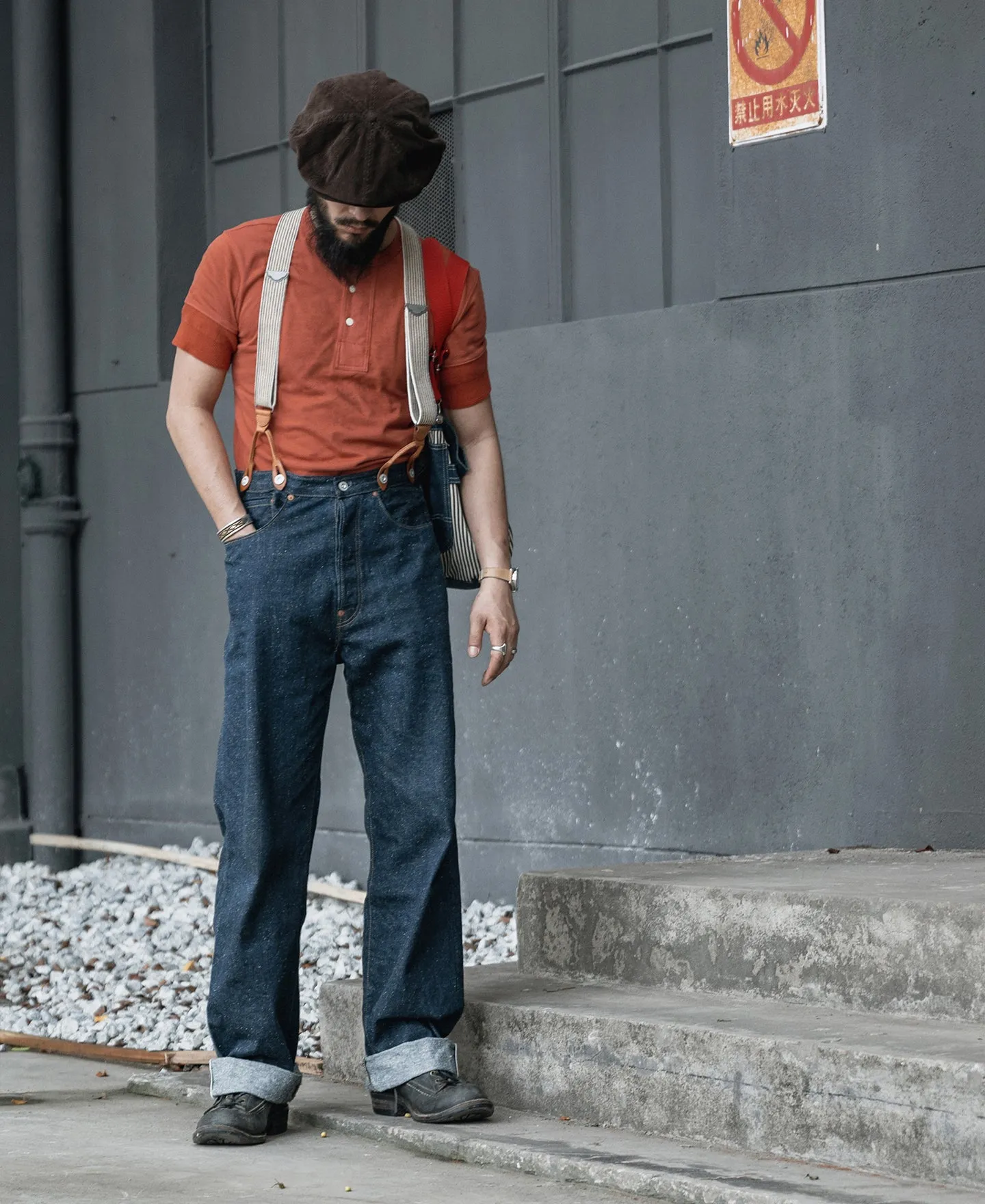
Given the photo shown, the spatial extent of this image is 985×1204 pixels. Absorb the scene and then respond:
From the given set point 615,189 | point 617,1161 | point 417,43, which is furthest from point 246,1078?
point 417,43

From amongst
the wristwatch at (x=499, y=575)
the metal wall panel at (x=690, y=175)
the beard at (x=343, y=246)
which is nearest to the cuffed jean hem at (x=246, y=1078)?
the wristwatch at (x=499, y=575)

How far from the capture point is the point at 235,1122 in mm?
3369

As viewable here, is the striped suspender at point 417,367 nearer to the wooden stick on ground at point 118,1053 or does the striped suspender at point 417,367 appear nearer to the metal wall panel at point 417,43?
the wooden stick on ground at point 118,1053

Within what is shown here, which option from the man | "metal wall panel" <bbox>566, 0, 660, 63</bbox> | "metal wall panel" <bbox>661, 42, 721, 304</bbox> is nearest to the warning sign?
"metal wall panel" <bbox>661, 42, 721, 304</bbox>

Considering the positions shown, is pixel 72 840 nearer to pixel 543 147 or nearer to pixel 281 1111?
pixel 543 147

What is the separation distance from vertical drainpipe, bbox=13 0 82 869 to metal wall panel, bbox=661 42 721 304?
2.99 m

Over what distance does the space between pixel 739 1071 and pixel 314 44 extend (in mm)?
4903

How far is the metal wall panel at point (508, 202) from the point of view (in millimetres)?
6191

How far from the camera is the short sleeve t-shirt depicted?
11.1 ft

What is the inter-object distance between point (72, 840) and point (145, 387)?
1.82 metres

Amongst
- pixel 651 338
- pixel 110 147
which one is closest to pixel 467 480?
pixel 651 338

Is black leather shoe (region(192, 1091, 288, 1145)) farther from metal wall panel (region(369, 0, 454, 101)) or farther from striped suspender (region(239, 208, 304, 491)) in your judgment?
metal wall panel (region(369, 0, 454, 101))

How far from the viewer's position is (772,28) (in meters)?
5.12

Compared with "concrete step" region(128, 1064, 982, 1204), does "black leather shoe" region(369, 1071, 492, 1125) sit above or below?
above
